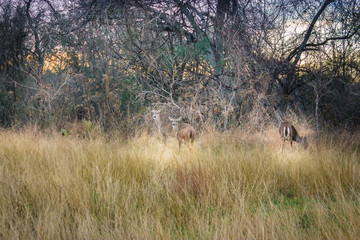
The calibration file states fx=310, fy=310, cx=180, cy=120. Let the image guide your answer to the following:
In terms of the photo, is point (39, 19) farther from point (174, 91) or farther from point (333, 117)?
point (333, 117)

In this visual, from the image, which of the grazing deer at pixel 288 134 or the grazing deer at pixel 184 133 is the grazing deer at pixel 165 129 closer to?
the grazing deer at pixel 184 133

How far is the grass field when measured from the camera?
2734 millimetres

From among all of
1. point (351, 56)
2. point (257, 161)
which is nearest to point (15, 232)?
point (257, 161)

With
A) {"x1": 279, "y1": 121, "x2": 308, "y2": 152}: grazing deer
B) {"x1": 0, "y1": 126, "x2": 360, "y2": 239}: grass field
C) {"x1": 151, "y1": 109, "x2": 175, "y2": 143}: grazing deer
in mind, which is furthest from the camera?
{"x1": 151, "y1": 109, "x2": 175, "y2": 143}: grazing deer

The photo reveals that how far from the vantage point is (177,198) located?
3.31 metres

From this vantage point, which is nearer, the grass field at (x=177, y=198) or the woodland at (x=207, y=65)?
the grass field at (x=177, y=198)

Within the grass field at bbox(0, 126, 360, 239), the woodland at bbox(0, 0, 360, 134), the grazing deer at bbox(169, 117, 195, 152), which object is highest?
the woodland at bbox(0, 0, 360, 134)

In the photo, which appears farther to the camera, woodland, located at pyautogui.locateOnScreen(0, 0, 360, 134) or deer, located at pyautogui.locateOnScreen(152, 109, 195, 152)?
woodland, located at pyautogui.locateOnScreen(0, 0, 360, 134)

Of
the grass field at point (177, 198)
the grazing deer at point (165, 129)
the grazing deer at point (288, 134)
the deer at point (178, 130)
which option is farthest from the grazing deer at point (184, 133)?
the grazing deer at point (288, 134)

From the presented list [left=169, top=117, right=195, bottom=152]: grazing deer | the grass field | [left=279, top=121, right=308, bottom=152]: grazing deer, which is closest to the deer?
[left=169, top=117, right=195, bottom=152]: grazing deer

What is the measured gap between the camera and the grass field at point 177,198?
2.73 metres

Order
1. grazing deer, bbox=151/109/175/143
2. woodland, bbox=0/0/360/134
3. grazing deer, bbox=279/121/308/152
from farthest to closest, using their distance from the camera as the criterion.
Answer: woodland, bbox=0/0/360/134, grazing deer, bbox=151/109/175/143, grazing deer, bbox=279/121/308/152

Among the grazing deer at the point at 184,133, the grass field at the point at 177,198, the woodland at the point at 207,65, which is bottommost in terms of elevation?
the grass field at the point at 177,198

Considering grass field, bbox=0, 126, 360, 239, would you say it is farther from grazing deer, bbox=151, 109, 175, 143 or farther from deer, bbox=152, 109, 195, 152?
grazing deer, bbox=151, 109, 175, 143
